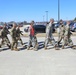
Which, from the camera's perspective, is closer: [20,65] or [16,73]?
[16,73]

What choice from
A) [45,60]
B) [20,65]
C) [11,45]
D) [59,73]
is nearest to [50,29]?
[11,45]

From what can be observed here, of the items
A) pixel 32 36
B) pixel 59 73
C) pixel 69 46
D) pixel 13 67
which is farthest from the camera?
pixel 69 46

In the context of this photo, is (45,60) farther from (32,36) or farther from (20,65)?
(32,36)

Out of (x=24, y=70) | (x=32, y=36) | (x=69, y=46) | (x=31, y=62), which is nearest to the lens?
(x=24, y=70)

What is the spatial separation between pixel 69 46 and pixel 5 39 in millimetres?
4027

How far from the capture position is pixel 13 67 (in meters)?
Answer: 9.56

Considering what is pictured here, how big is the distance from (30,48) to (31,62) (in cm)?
458

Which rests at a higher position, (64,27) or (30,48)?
(64,27)

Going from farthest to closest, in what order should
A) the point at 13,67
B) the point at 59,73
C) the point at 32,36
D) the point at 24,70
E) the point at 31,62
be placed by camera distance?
the point at 32,36, the point at 31,62, the point at 13,67, the point at 24,70, the point at 59,73

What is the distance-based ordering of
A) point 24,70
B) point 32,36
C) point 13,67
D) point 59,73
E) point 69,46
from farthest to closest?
point 69,46
point 32,36
point 13,67
point 24,70
point 59,73

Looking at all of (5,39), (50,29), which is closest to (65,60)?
(50,29)

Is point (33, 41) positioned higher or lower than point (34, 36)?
lower

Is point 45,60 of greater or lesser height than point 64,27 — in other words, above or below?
below

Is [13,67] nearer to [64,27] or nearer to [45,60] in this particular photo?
[45,60]
